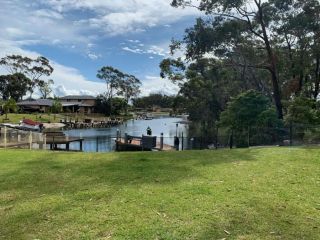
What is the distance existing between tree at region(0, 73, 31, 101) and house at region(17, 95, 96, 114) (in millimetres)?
4781

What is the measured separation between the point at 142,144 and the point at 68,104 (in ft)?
257

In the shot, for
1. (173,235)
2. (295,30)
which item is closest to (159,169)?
(173,235)

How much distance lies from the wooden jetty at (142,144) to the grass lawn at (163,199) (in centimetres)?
1835

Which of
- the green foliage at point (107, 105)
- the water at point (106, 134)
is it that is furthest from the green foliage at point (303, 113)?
the green foliage at point (107, 105)

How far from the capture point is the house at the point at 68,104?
9150cm

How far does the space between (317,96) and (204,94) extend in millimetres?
16501

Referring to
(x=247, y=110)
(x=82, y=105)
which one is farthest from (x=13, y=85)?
(x=247, y=110)

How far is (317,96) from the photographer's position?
109 ft

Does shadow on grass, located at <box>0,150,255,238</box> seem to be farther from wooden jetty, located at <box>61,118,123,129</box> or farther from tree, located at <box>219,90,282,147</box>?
wooden jetty, located at <box>61,118,123,129</box>

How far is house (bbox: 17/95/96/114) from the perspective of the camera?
300 feet

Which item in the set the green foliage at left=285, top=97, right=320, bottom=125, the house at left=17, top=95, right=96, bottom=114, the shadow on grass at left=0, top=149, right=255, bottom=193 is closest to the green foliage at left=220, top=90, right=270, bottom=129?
the green foliage at left=285, top=97, right=320, bottom=125

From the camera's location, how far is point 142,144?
29.7 m

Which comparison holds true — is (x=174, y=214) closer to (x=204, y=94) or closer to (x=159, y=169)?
(x=159, y=169)

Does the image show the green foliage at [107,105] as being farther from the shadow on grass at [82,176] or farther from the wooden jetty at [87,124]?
the shadow on grass at [82,176]
